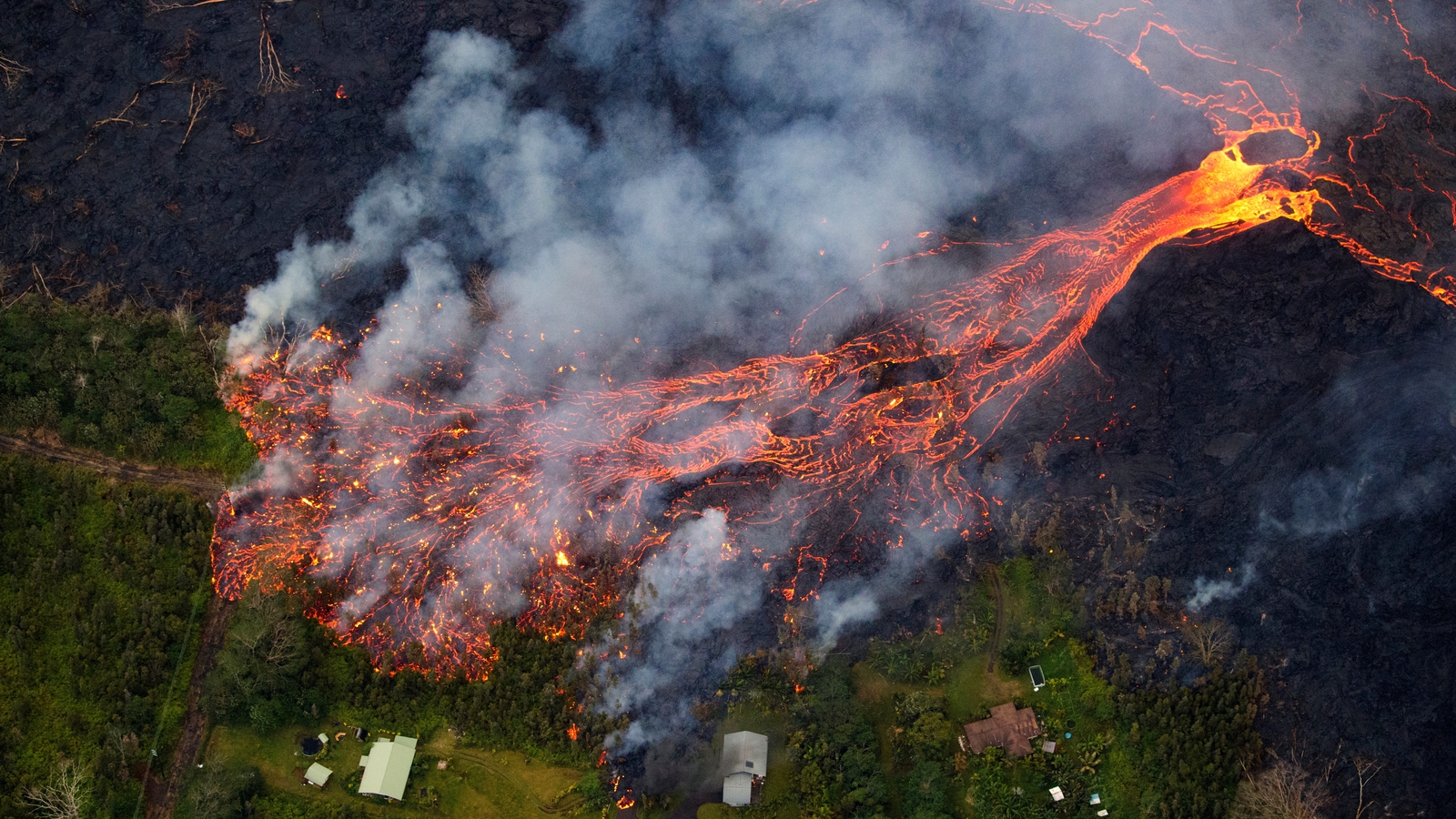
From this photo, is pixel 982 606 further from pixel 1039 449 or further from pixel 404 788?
pixel 404 788

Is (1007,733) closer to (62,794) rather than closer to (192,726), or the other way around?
(192,726)

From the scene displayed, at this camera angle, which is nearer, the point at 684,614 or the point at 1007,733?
the point at 1007,733

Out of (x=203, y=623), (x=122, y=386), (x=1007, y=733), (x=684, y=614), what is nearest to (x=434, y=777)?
(x=203, y=623)

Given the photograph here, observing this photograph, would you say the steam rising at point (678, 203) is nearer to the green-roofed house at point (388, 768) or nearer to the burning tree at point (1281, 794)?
the green-roofed house at point (388, 768)

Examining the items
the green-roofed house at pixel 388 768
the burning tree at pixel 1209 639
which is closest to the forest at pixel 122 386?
the green-roofed house at pixel 388 768

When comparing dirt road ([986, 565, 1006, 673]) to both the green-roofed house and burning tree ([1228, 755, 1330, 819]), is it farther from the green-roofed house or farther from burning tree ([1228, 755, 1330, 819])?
the green-roofed house
